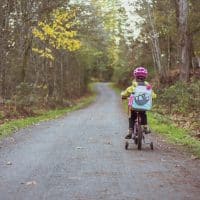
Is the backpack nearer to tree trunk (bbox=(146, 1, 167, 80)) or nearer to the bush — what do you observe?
the bush

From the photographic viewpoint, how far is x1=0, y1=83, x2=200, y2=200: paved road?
761 cm

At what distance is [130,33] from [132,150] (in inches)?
1871

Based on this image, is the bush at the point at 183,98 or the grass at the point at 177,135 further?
the bush at the point at 183,98

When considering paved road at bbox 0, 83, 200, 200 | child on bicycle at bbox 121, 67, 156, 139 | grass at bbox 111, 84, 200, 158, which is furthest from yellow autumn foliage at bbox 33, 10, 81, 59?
child on bicycle at bbox 121, 67, 156, 139

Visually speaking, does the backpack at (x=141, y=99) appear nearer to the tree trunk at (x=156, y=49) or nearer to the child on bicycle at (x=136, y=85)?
the child on bicycle at (x=136, y=85)

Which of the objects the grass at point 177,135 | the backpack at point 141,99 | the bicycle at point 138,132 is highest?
the backpack at point 141,99

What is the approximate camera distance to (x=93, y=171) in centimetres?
946

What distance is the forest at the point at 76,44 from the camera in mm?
26031

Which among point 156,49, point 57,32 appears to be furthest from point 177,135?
point 156,49

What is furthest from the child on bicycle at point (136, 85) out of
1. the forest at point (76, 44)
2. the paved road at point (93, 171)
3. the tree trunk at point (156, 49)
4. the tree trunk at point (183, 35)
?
the tree trunk at point (156, 49)

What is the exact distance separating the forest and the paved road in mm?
6696

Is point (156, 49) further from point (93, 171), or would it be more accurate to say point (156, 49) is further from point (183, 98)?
point (93, 171)

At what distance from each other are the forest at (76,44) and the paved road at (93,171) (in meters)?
6.70

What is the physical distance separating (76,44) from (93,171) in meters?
27.1
